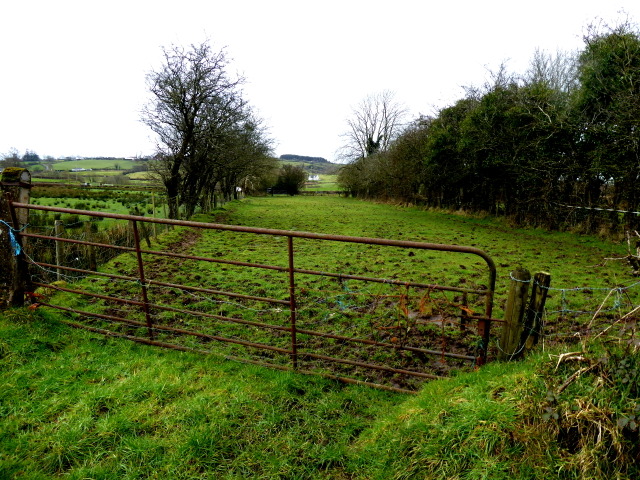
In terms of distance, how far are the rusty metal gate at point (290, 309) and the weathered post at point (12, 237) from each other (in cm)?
11

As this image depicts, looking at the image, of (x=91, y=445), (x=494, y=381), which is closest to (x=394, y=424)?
(x=494, y=381)

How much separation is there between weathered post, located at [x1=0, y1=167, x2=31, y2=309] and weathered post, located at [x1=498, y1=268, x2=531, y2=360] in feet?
18.3

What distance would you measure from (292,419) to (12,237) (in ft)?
13.5

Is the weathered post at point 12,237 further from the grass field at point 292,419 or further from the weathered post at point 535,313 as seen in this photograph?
the weathered post at point 535,313

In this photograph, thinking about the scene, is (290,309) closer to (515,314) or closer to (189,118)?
(515,314)

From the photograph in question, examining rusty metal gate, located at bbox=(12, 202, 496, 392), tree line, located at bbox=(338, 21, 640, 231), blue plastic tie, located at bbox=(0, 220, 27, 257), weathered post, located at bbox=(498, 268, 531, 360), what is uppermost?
tree line, located at bbox=(338, 21, 640, 231)

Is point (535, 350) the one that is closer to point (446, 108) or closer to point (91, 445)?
point (91, 445)

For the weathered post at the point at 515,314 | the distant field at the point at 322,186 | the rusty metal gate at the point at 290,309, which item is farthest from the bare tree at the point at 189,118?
the distant field at the point at 322,186

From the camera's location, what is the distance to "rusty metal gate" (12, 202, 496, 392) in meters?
3.51

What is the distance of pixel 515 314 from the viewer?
299 cm

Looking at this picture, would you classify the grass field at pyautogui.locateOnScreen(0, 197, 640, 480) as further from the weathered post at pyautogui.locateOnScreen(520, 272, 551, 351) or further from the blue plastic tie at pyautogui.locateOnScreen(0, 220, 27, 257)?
the blue plastic tie at pyautogui.locateOnScreen(0, 220, 27, 257)

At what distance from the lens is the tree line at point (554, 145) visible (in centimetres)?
1170

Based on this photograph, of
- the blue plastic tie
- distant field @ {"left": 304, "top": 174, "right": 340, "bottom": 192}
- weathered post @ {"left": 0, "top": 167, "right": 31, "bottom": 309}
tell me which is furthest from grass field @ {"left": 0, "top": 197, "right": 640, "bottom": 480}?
distant field @ {"left": 304, "top": 174, "right": 340, "bottom": 192}

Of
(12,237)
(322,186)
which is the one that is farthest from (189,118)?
(322,186)
